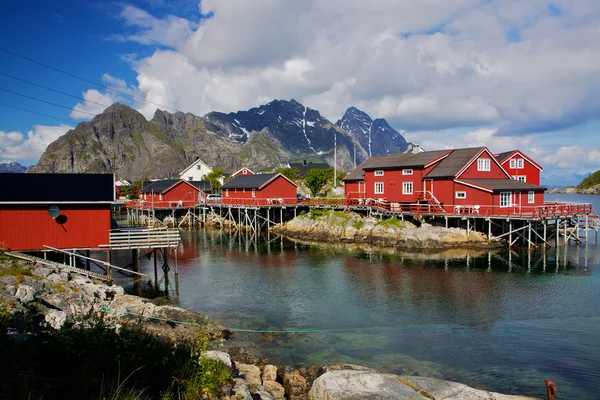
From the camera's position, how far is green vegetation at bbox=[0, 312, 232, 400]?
6.21 meters

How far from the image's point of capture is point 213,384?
8.31 metres

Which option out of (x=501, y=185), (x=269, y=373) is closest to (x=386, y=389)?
(x=269, y=373)

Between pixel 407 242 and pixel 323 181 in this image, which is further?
pixel 323 181

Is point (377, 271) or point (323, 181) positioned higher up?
point (323, 181)

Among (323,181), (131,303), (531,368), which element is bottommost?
(531,368)

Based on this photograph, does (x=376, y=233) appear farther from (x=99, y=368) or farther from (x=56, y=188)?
(x=99, y=368)

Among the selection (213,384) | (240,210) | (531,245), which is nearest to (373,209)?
(531,245)

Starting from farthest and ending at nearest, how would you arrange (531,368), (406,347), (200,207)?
(200,207)
(406,347)
(531,368)

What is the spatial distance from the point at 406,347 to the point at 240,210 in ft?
140

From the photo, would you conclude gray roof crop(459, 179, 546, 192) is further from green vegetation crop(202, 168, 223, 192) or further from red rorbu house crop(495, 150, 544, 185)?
green vegetation crop(202, 168, 223, 192)

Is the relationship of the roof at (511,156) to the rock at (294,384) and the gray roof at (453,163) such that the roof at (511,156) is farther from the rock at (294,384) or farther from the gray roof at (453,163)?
the rock at (294,384)

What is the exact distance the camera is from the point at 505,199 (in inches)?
1506

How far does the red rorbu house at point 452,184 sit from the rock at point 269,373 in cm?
2900

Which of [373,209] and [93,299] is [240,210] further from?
[93,299]
